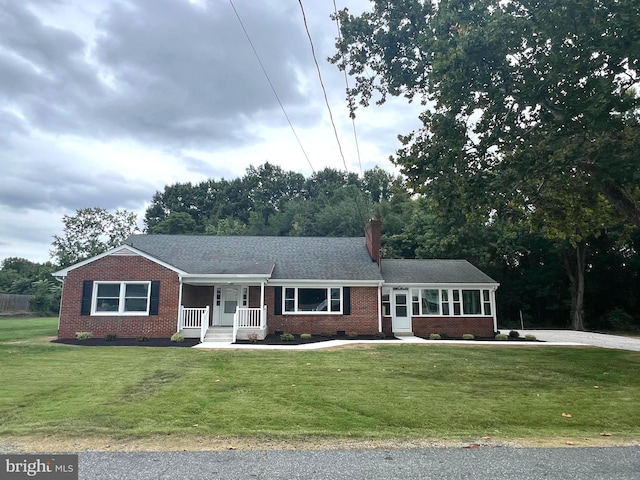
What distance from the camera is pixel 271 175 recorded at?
62.7 m

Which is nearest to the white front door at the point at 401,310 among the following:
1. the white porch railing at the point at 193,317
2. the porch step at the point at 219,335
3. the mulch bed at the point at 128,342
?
the porch step at the point at 219,335

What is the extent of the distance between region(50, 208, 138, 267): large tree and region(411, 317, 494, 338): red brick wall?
34496mm

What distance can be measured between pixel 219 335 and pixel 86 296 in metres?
5.62

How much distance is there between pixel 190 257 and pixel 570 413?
1706 cm

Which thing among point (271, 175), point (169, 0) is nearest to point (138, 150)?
point (169, 0)

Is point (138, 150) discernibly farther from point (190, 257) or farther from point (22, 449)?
point (22, 449)

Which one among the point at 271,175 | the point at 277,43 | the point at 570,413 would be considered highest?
the point at 271,175

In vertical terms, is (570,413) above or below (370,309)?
below

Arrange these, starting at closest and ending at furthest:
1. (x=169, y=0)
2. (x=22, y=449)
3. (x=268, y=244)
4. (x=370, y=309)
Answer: (x=22, y=449), (x=169, y=0), (x=370, y=309), (x=268, y=244)

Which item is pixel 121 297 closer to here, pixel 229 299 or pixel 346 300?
pixel 229 299

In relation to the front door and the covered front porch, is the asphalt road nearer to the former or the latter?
the covered front porch

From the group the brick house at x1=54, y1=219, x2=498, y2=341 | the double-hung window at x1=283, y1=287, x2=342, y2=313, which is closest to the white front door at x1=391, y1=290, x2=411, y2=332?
the brick house at x1=54, y1=219, x2=498, y2=341

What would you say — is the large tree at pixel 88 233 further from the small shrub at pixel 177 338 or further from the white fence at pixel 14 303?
the small shrub at pixel 177 338

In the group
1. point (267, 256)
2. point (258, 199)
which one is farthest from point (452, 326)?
point (258, 199)
